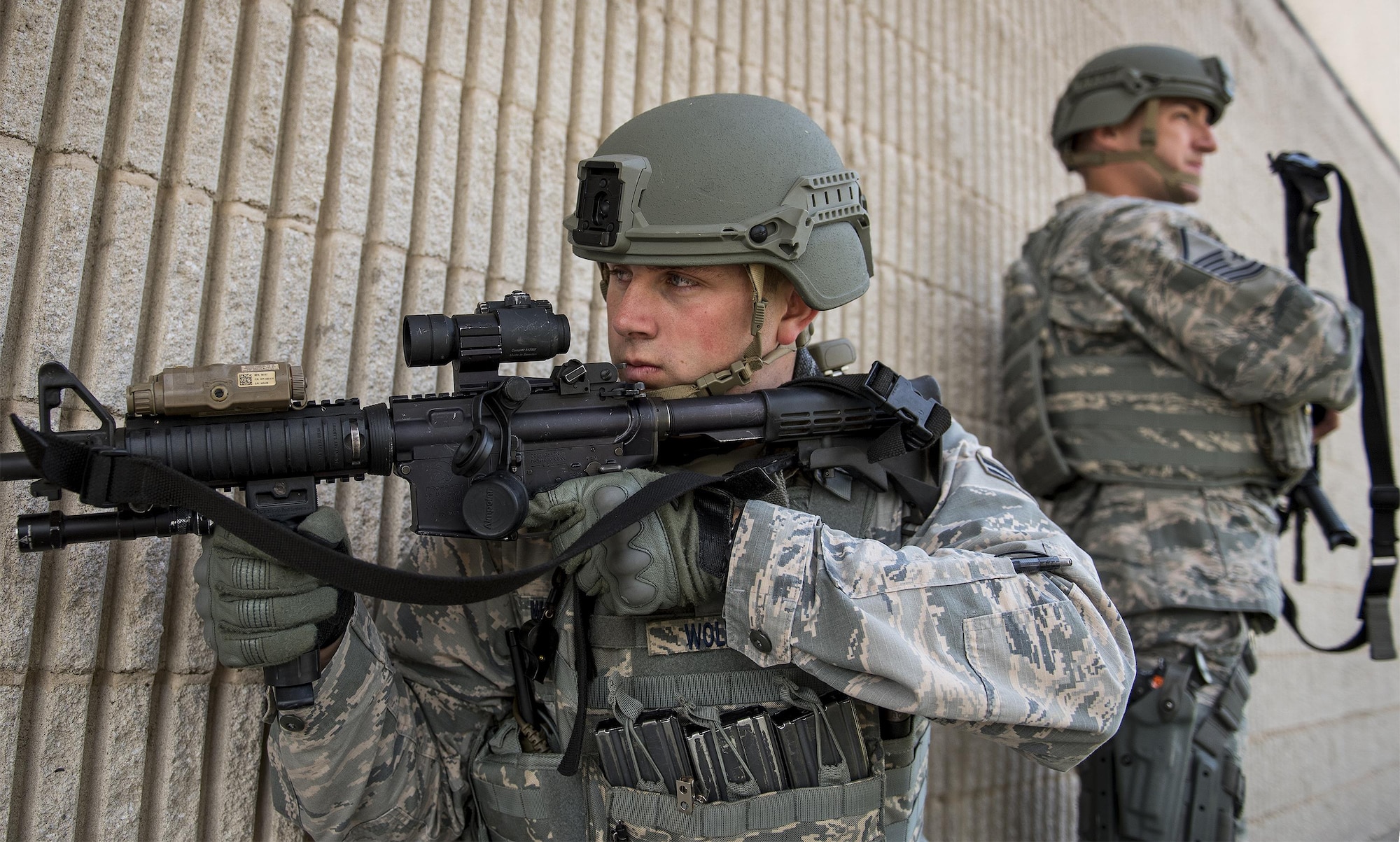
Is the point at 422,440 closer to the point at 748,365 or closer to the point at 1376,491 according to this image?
the point at 748,365

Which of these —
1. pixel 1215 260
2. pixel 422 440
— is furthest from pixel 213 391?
pixel 1215 260

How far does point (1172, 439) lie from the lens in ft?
10.3

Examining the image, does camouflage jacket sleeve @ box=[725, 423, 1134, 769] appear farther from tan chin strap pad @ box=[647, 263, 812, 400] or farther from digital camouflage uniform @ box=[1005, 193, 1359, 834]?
digital camouflage uniform @ box=[1005, 193, 1359, 834]

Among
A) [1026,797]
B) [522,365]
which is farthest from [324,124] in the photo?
[1026,797]

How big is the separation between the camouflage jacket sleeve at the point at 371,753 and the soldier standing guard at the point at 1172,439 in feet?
6.33

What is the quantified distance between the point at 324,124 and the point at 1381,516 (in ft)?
10.6

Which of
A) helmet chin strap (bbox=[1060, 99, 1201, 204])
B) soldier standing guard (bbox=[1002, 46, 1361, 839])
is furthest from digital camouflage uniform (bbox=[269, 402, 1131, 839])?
helmet chin strap (bbox=[1060, 99, 1201, 204])

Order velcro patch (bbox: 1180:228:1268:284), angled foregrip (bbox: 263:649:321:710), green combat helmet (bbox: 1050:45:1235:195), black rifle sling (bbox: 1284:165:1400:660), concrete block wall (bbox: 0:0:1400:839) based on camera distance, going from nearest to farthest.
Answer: angled foregrip (bbox: 263:649:321:710), concrete block wall (bbox: 0:0:1400:839), velcro patch (bbox: 1180:228:1268:284), black rifle sling (bbox: 1284:165:1400:660), green combat helmet (bbox: 1050:45:1235:195)

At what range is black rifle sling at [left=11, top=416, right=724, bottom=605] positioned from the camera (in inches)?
54.1

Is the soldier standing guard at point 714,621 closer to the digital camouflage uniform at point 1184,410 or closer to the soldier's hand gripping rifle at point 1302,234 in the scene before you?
the digital camouflage uniform at point 1184,410

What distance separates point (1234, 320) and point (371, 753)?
100 inches

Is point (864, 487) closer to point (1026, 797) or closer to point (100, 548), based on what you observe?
point (100, 548)

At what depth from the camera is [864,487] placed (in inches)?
76.5

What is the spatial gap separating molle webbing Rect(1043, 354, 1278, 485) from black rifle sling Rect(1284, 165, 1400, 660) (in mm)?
484
